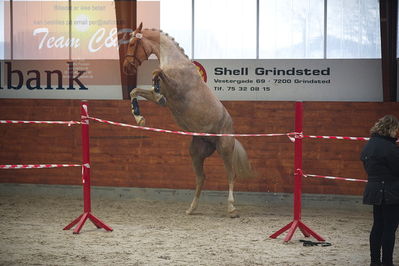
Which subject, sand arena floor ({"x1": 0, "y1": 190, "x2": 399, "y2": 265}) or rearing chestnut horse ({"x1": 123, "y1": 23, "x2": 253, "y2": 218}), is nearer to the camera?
sand arena floor ({"x1": 0, "y1": 190, "x2": 399, "y2": 265})

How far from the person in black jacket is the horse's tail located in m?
3.48

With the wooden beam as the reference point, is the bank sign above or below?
below

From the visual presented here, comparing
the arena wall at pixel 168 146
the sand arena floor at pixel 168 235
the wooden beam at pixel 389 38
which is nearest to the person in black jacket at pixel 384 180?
the sand arena floor at pixel 168 235

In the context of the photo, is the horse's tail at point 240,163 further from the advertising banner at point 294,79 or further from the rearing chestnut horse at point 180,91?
the advertising banner at point 294,79

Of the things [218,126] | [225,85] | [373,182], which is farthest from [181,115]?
[373,182]

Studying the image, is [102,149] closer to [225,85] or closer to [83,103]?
[225,85]

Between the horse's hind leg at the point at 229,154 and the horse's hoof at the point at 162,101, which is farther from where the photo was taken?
the horse's hind leg at the point at 229,154

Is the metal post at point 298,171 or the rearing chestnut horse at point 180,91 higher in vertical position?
the rearing chestnut horse at point 180,91

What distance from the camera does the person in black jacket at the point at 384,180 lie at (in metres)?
5.20

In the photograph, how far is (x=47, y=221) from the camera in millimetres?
8102

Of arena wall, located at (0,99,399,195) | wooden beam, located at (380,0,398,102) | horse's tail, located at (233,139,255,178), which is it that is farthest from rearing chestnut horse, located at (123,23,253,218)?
wooden beam, located at (380,0,398,102)

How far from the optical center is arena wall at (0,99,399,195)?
962 centimetres

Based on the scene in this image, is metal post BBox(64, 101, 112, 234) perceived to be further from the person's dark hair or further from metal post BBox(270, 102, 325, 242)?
the person's dark hair

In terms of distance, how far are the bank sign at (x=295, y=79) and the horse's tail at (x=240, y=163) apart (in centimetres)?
164
